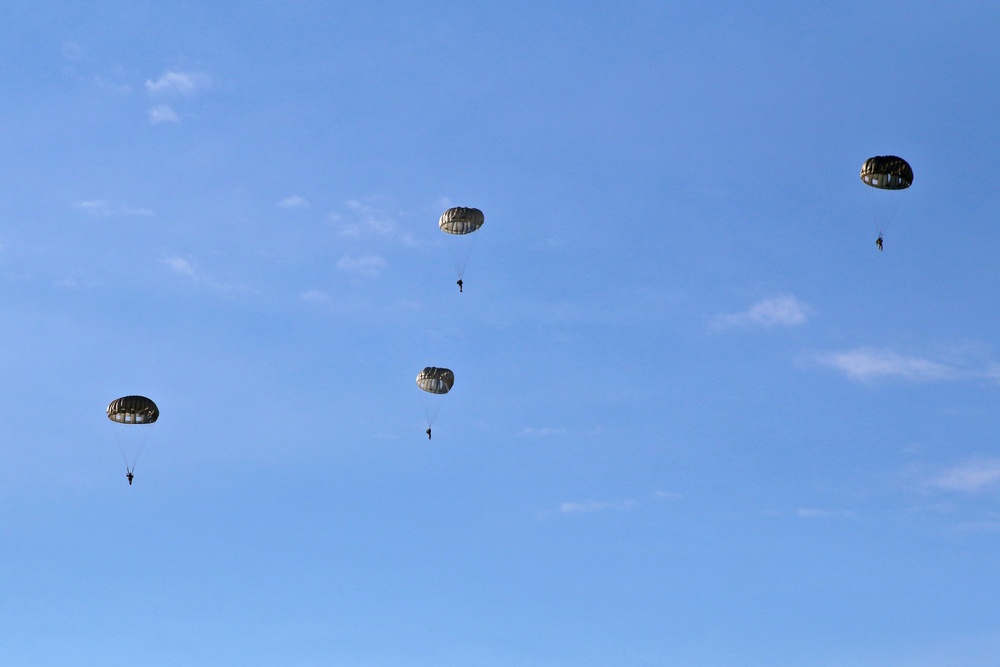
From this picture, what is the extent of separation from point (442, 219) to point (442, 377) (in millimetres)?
13932

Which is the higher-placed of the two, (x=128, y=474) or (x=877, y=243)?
(x=877, y=243)

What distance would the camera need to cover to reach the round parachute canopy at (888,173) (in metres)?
132

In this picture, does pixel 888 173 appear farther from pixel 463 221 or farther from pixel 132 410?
pixel 132 410

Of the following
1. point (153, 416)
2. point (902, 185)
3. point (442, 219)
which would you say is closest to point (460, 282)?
point (442, 219)

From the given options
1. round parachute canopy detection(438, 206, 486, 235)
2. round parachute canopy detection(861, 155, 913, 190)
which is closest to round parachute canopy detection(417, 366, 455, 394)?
round parachute canopy detection(438, 206, 486, 235)

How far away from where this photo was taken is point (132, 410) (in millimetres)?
130250

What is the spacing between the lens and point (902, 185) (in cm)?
13312

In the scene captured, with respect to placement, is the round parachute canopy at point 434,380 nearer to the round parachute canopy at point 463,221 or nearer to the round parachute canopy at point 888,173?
the round parachute canopy at point 463,221

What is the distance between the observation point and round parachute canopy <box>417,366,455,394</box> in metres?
144

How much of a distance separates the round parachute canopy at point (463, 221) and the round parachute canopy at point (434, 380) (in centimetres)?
1326

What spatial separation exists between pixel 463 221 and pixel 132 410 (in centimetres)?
3012

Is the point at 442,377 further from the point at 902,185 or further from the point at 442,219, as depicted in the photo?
the point at 902,185

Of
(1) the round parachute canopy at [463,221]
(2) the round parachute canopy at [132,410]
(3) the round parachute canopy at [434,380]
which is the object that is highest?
(1) the round parachute canopy at [463,221]

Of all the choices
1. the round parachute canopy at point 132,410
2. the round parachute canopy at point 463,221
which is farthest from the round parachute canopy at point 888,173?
the round parachute canopy at point 132,410
